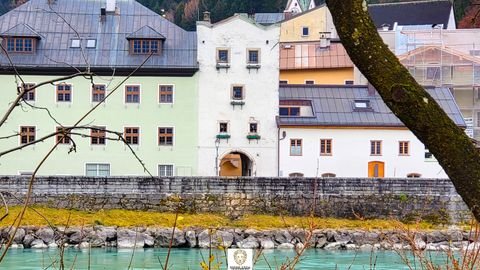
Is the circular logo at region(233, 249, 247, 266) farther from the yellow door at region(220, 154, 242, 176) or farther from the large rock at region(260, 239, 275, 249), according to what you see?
the yellow door at region(220, 154, 242, 176)

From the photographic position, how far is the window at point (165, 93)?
133 feet

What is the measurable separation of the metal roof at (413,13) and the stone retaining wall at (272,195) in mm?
37898

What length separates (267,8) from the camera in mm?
83375

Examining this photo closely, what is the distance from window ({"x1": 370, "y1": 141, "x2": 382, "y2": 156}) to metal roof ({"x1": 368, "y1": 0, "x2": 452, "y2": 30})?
3066 cm

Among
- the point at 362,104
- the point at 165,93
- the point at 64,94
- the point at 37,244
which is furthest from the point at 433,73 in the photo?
the point at 37,244

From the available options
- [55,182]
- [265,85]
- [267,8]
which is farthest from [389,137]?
[267,8]

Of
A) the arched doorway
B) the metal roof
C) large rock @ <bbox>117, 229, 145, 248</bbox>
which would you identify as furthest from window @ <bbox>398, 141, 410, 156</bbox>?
the metal roof

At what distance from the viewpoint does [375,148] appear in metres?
40.5

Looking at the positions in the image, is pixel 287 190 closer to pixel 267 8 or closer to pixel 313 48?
pixel 313 48

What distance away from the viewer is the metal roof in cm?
7062

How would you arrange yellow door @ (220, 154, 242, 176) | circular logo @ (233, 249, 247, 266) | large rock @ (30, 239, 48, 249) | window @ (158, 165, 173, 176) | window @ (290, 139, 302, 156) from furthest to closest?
1. yellow door @ (220, 154, 242, 176)
2. window @ (290, 139, 302, 156)
3. window @ (158, 165, 173, 176)
4. large rock @ (30, 239, 48, 249)
5. circular logo @ (233, 249, 247, 266)

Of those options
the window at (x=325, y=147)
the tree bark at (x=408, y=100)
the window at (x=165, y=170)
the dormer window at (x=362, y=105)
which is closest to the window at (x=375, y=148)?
the dormer window at (x=362, y=105)

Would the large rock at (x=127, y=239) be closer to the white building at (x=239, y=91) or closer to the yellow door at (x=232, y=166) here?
the white building at (x=239, y=91)

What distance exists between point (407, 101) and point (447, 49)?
152 feet
